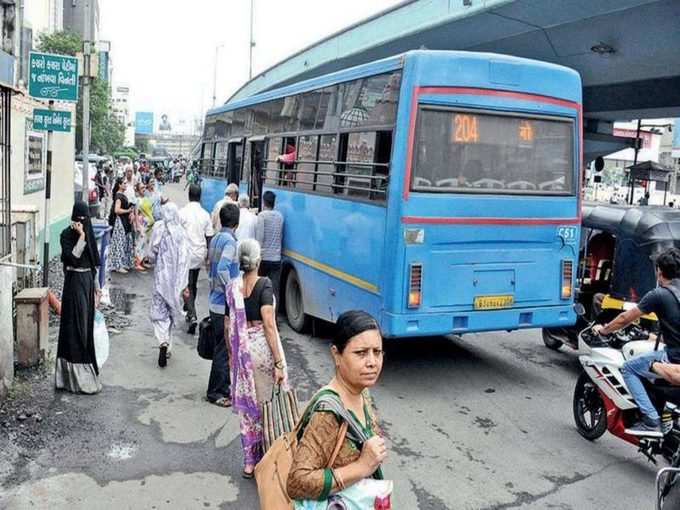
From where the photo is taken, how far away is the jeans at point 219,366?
5766 mm

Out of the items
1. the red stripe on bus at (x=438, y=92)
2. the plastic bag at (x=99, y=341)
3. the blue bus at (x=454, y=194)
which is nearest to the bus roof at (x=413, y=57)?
the blue bus at (x=454, y=194)

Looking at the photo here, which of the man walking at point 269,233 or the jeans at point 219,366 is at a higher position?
the man walking at point 269,233

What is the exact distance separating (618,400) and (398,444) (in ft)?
5.62

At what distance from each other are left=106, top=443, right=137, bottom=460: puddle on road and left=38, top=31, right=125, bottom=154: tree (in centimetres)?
1386

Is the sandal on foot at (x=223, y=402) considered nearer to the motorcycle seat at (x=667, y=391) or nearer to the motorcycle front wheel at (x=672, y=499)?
the motorcycle seat at (x=667, y=391)

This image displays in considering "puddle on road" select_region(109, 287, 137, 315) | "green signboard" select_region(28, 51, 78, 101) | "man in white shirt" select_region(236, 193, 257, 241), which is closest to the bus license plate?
"man in white shirt" select_region(236, 193, 257, 241)

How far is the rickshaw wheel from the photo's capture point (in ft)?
27.3

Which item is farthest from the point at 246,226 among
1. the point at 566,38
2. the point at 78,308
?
the point at 566,38

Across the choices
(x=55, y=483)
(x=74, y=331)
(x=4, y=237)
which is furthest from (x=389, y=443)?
(x=4, y=237)

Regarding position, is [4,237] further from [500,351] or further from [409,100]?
[500,351]

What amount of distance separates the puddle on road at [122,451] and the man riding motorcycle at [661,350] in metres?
3.66

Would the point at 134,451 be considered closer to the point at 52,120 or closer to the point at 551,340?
the point at 52,120

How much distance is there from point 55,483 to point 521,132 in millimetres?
5253

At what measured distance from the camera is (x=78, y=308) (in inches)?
238
